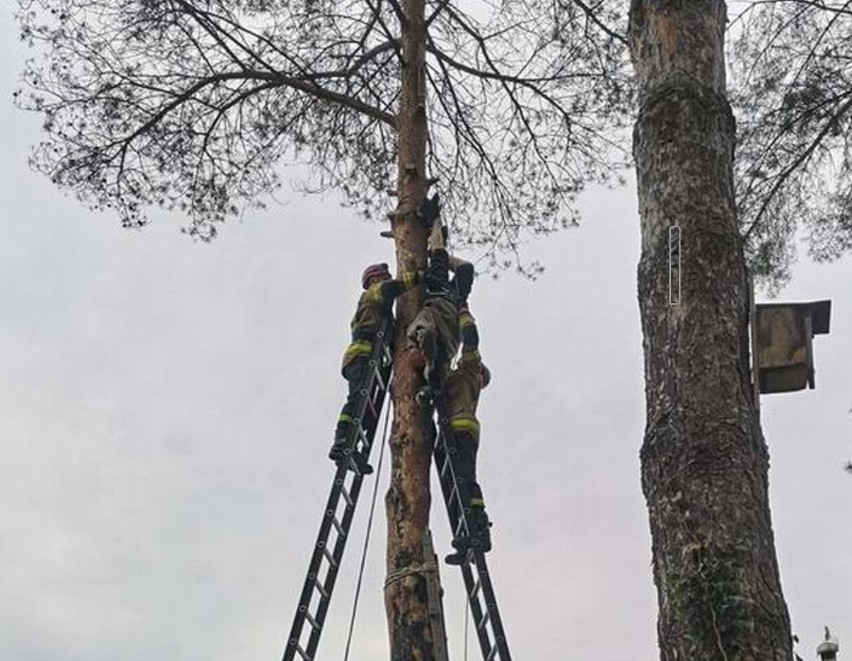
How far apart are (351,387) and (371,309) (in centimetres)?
42

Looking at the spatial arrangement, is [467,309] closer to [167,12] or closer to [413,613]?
[413,613]

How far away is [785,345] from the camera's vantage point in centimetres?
315

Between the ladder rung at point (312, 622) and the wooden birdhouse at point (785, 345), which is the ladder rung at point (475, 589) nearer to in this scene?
the ladder rung at point (312, 622)

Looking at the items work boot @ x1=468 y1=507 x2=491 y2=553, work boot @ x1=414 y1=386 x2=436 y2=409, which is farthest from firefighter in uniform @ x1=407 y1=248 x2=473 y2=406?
work boot @ x1=468 y1=507 x2=491 y2=553

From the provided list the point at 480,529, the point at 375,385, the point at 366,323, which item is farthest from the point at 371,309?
the point at 480,529

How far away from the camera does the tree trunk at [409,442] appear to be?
4.60 metres

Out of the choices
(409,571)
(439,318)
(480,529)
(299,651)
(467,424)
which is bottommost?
(299,651)

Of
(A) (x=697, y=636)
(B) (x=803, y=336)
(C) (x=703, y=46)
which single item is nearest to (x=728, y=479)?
(A) (x=697, y=636)

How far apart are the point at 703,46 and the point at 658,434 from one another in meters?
1.33

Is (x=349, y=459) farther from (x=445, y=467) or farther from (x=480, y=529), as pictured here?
(x=480, y=529)

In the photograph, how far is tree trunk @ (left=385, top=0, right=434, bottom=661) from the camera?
15.1 feet

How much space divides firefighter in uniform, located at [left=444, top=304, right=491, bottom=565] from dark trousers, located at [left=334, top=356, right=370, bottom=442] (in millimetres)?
444

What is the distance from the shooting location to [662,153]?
3.22 meters

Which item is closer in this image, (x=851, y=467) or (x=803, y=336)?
(x=803, y=336)
